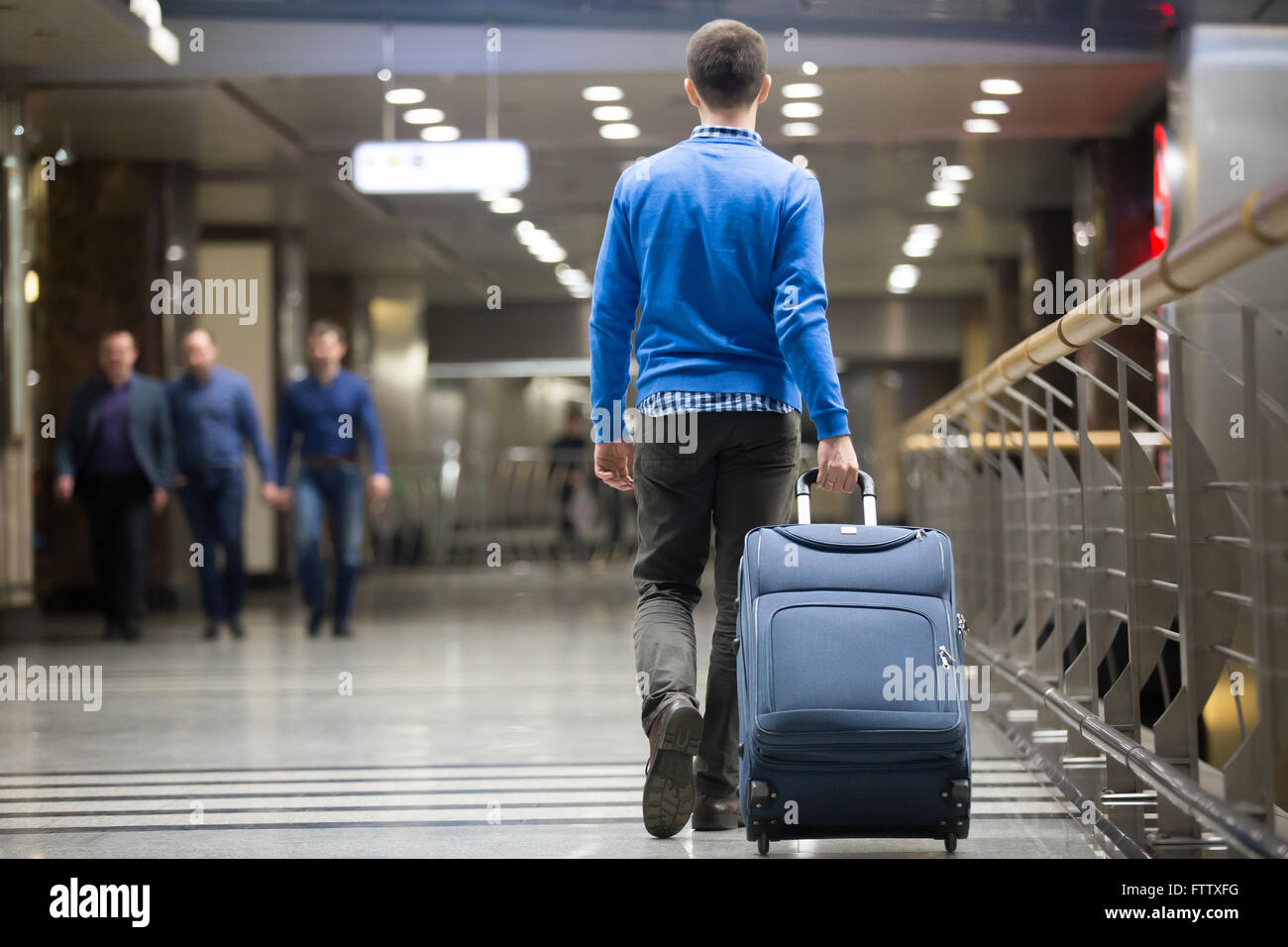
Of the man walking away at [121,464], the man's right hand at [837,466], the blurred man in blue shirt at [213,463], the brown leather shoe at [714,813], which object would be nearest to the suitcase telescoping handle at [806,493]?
the man's right hand at [837,466]

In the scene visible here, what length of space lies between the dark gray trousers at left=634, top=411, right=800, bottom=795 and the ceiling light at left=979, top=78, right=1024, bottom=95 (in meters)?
7.00

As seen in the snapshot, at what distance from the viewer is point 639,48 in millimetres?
8883

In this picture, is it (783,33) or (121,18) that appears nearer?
(121,18)

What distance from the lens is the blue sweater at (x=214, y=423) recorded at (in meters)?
8.60

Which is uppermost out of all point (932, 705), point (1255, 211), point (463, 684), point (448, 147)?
point (448, 147)

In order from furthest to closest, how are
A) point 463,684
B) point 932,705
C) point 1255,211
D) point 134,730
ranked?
point 463,684
point 134,730
point 932,705
point 1255,211

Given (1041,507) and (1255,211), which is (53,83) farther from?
(1255,211)

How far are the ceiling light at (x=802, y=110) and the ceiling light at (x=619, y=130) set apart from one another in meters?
1.12

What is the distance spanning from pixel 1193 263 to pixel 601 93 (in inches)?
309

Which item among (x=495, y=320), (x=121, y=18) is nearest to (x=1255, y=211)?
(x=121, y=18)

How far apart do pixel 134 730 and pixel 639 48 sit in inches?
214

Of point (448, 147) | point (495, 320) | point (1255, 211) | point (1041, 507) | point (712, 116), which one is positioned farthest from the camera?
point (495, 320)

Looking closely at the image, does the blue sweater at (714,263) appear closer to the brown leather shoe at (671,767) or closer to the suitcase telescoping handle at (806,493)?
the suitcase telescoping handle at (806,493)

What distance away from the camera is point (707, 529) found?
3096mm
